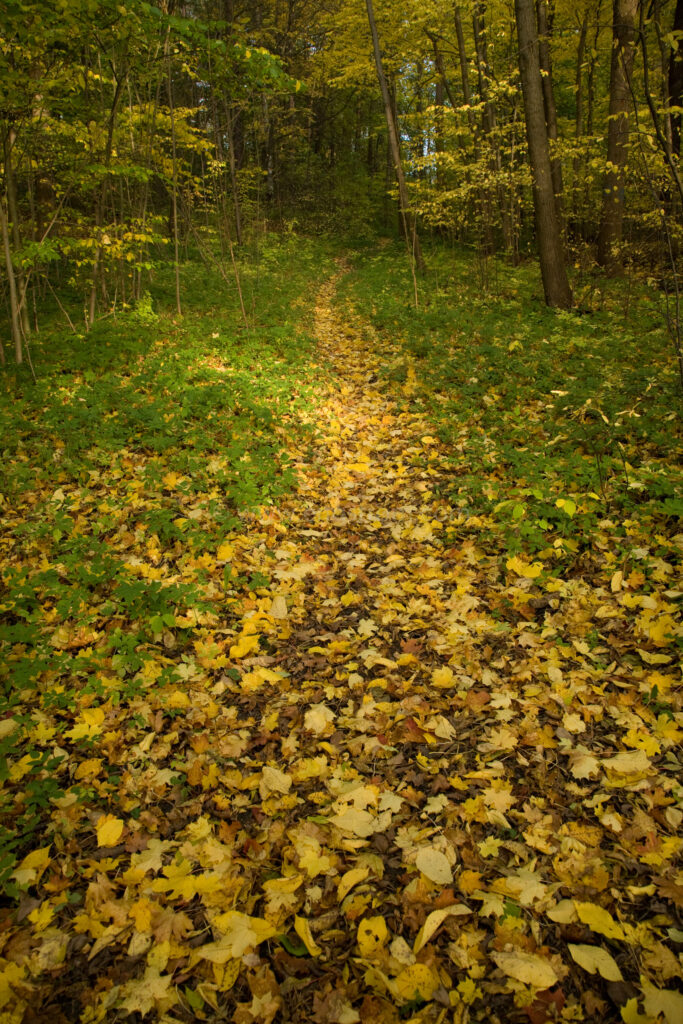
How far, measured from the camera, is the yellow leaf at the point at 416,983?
1.75 meters

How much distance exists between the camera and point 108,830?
7.47ft

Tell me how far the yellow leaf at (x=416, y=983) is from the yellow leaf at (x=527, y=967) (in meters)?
0.23

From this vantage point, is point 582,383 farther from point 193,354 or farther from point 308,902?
point 308,902

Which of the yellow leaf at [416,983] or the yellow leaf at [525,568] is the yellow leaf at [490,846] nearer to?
the yellow leaf at [416,983]

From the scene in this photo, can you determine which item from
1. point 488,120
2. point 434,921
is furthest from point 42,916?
point 488,120

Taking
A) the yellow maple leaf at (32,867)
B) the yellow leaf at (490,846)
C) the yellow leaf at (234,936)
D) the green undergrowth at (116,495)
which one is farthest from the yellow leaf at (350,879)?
the green undergrowth at (116,495)

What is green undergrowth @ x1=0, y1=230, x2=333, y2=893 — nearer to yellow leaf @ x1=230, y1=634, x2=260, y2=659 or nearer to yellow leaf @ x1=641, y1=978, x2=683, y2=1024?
yellow leaf @ x1=230, y1=634, x2=260, y2=659

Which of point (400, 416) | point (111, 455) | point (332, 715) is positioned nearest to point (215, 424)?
point (111, 455)

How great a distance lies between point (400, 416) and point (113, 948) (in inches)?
234

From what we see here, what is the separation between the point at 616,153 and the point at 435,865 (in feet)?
42.2

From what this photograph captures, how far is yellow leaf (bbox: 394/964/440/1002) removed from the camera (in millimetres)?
1755

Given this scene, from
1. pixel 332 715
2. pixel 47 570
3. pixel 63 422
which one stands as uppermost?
pixel 63 422

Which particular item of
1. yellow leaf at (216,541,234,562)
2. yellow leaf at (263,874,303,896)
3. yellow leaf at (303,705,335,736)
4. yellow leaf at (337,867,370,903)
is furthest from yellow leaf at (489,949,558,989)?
yellow leaf at (216,541,234,562)

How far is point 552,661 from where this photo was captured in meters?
3.04
